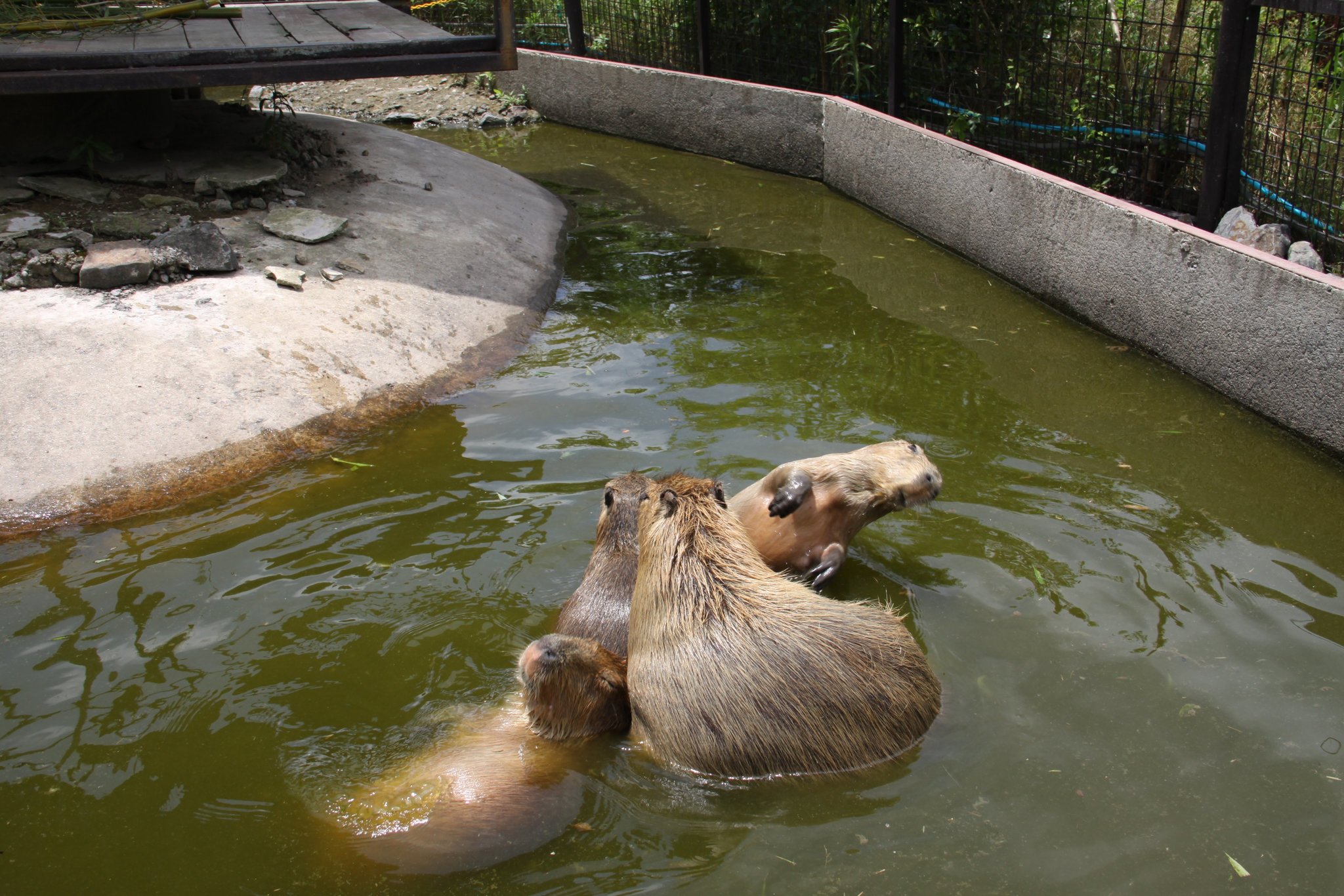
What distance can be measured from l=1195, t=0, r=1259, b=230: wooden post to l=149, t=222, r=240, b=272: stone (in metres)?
5.48

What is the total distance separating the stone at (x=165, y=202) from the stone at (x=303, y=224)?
1.49ft

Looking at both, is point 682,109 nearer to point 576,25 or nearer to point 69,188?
point 576,25

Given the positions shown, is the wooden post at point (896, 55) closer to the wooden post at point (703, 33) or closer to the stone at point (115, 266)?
the wooden post at point (703, 33)

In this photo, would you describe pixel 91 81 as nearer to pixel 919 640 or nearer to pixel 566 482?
pixel 566 482

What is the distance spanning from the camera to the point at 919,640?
3.89 m

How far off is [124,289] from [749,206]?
190 inches

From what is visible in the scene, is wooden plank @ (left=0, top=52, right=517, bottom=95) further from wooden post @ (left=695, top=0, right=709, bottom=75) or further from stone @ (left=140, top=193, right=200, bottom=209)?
wooden post @ (left=695, top=0, right=709, bottom=75)

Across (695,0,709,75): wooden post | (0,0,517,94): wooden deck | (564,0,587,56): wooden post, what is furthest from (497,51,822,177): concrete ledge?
(0,0,517,94): wooden deck

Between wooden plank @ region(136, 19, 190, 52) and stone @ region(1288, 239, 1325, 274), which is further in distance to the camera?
wooden plank @ region(136, 19, 190, 52)

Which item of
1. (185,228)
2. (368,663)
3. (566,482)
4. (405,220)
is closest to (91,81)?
(185,228)

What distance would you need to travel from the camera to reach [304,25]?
8.16 metres

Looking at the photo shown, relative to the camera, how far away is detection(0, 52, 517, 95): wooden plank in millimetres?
6133

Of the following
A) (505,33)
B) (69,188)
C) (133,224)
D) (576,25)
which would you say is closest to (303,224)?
(133,224)

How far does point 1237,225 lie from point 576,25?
8.17m
